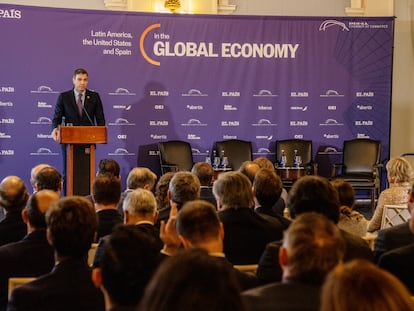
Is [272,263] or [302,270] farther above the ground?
[302,270]

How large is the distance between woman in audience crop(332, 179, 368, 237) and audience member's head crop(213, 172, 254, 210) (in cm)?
59

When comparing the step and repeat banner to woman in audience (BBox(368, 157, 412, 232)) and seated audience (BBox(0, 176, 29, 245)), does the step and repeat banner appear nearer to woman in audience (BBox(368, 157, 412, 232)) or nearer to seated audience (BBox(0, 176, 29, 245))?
woman in audience (BBox(368, 157, 412, 232))

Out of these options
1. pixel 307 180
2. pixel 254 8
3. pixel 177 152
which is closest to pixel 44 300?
pixel 307 180

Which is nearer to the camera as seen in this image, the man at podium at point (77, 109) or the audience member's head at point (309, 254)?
the audience member's head at point (309, 254)

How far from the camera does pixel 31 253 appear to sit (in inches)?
127

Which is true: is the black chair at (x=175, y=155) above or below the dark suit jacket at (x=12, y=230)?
above

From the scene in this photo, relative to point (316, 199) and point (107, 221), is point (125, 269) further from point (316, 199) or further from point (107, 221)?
point (107, 221)

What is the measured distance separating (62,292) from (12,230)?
5.44 feet

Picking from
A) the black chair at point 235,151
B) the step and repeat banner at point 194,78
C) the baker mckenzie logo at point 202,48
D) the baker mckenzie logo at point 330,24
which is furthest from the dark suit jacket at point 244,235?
the baker mckenzie logo at point 330,24

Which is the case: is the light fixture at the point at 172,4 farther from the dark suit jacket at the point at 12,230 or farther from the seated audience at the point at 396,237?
the seated audience at the point at 396,237

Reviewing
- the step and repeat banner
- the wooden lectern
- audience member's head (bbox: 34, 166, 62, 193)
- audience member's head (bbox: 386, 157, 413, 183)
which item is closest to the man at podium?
the wooden lectern

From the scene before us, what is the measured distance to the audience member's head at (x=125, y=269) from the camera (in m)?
1.96

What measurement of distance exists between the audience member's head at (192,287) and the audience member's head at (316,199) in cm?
212

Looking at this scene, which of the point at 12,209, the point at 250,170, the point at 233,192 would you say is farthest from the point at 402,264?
the point at 250,170
